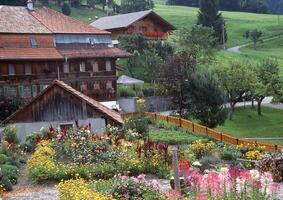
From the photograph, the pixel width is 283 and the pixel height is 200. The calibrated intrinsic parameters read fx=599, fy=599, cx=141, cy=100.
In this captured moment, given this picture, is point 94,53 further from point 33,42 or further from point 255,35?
point 255,35

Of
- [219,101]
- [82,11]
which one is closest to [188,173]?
[219,101]

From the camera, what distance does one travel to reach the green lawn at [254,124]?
48378 mm

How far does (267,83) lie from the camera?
5916 cm

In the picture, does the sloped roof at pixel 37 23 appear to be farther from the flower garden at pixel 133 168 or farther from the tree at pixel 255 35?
the tree at pixel 255 35

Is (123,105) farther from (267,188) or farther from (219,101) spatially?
(267,188)

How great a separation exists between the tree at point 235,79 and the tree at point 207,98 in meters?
14.5

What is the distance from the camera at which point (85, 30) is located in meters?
57.6

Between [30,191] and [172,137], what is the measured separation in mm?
17320

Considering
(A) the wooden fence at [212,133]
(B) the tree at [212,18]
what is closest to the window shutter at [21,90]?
(A) the wooden fence at [212,133]

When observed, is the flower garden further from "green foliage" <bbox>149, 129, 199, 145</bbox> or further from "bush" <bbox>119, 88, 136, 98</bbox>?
"bush" <bbox>119, 88, 136, 98</bbox>

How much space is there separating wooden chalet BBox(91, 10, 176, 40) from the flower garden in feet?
163

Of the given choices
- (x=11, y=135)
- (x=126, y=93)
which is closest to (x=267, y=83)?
(x=126, y=93)

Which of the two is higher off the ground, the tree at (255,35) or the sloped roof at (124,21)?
the sloped roof at (124,21)

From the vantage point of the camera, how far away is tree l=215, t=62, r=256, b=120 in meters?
59.3
